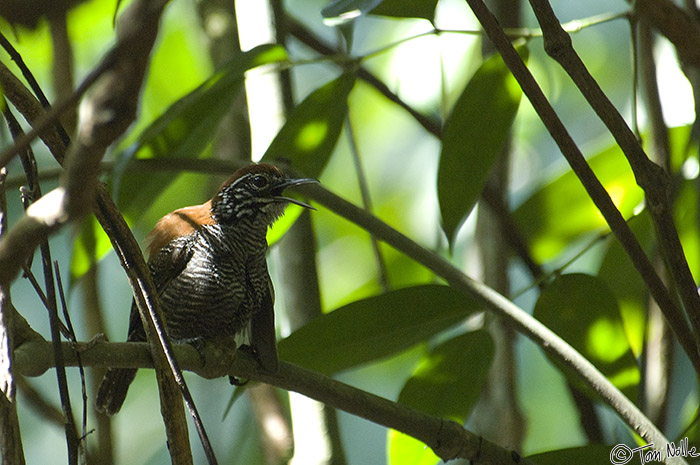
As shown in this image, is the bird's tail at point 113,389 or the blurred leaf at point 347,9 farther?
the bird's tail at point 113,389

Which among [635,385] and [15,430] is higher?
[635,385]

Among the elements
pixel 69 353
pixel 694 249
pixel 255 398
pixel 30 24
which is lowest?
pixel 30 24

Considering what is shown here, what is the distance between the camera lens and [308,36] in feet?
8.89

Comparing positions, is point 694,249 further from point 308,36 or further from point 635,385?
point 308,36

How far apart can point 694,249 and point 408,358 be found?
1268 mm

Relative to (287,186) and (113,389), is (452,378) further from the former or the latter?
(113,389)

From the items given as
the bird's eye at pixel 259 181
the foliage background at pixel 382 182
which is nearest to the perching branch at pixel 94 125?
the bird's eye at pixel 259 181

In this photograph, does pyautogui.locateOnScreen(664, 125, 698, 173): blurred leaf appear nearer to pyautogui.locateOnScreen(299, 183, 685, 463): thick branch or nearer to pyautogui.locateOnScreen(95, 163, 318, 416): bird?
pyautogui.locateOnScreen(299, 183, 685, 463): thick branch

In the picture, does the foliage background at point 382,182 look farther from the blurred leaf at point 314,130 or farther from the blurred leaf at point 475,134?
the blurred leaf at point 475,134

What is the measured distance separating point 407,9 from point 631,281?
934 mm

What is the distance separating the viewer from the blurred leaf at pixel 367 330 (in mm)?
1577

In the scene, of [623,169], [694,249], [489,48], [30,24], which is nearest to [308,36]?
[489,48]

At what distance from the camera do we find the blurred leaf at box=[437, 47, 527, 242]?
1.62m

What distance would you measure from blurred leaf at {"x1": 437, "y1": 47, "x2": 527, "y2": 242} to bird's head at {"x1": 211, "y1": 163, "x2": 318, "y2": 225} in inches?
24.9
